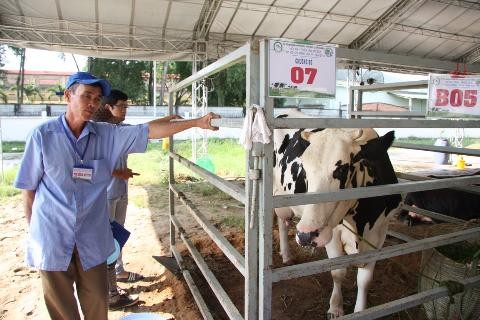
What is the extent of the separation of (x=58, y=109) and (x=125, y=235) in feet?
65.9

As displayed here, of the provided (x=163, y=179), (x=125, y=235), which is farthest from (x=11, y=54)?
(x=125, y=235)

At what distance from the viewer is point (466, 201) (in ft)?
14.5

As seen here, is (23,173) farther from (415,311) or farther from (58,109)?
(58,109)

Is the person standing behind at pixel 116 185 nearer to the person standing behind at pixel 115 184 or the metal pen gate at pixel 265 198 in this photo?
the person standing behind at pixel 115 184

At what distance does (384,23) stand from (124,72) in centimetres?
2249

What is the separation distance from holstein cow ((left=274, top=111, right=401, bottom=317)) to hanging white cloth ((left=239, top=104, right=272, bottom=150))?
0.77 meters

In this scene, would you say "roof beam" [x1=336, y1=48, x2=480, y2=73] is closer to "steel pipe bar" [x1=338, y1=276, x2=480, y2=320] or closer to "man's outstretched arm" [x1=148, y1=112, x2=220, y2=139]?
"man's outstretched arm" [x1=148, y1=112, x2=220, y2=139]

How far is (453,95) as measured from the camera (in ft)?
6.79

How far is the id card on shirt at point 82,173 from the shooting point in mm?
2057

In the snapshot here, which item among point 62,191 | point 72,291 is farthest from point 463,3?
point 72,291

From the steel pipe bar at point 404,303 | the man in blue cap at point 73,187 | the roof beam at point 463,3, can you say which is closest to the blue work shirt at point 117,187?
the man in blue cap at point 73,187

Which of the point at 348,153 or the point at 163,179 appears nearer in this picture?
the point at 348,153

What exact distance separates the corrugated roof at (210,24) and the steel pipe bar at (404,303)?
606cm

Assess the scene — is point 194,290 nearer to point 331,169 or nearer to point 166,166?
point 331,169
